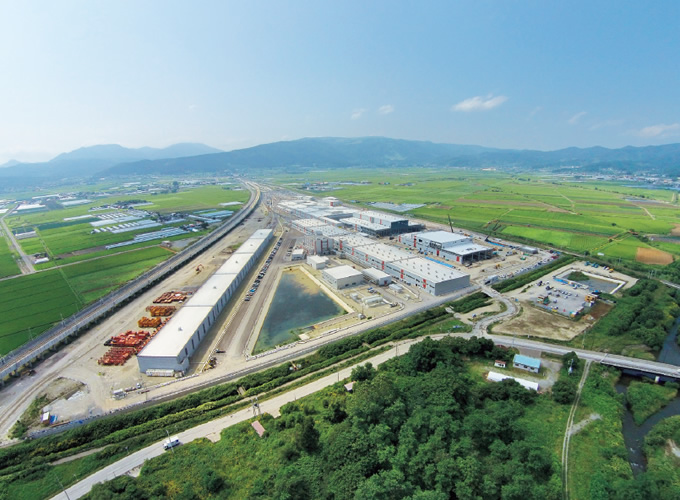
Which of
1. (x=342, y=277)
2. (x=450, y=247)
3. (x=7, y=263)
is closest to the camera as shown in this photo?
(x=342, y=277)

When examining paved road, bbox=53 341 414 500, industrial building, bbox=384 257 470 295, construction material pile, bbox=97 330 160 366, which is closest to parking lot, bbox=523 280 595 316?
industrial building, bbox=384 257 470 295

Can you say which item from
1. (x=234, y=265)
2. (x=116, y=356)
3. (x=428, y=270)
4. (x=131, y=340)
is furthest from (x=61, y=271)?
(x=428, y=270)

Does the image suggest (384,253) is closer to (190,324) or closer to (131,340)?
(190,324)

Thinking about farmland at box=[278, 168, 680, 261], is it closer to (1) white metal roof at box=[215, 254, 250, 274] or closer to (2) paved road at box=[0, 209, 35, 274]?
(1) white metal roof at box=[215, 254, 250, 274]

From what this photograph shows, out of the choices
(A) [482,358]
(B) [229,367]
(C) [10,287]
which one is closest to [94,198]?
(C) [10,287]

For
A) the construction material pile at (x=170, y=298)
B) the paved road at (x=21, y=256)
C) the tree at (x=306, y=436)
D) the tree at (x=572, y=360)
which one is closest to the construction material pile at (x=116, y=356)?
the construction material pile at (x=170, y=298)

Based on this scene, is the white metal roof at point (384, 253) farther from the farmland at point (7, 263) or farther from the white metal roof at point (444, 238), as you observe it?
the farmland at point (7, 263)
